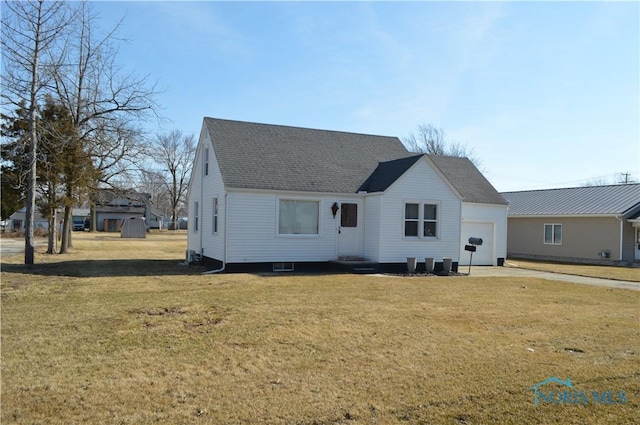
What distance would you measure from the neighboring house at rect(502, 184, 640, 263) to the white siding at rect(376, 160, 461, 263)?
13411 mm

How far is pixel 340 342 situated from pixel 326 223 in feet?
36.7

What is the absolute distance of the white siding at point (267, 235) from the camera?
16.8 meters

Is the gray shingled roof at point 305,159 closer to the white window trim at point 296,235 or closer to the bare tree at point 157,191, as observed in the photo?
the white window trim at point 296,235

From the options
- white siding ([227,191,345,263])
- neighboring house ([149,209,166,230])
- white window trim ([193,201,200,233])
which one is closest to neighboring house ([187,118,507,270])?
white siding ([227,191,345,263])

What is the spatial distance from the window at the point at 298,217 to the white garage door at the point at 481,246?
814cm

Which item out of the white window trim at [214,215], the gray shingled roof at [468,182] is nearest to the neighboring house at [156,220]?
the gray shingled roof at [468,182]

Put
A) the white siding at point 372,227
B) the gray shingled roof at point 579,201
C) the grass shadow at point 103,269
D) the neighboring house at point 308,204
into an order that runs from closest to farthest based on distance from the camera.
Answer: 1. the grass shadow at point 103,269
2. the neighboring house at point 308,204
3. the white siding at point 372,227
4. the gray shingled roof at point 579,201

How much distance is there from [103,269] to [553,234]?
25.7 metres

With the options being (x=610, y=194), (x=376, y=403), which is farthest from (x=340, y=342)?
(x=610, y=194)

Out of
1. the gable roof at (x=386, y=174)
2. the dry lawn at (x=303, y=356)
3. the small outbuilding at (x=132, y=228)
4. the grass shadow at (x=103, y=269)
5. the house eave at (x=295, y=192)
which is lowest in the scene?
the dry lawn at (x=303, y=356)

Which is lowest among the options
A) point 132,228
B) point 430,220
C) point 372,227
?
point 132,228

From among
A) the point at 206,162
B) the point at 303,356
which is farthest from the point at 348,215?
the point at 303,356

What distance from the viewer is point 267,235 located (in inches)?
679

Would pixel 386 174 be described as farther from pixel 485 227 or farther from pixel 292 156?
pixel 485 227
